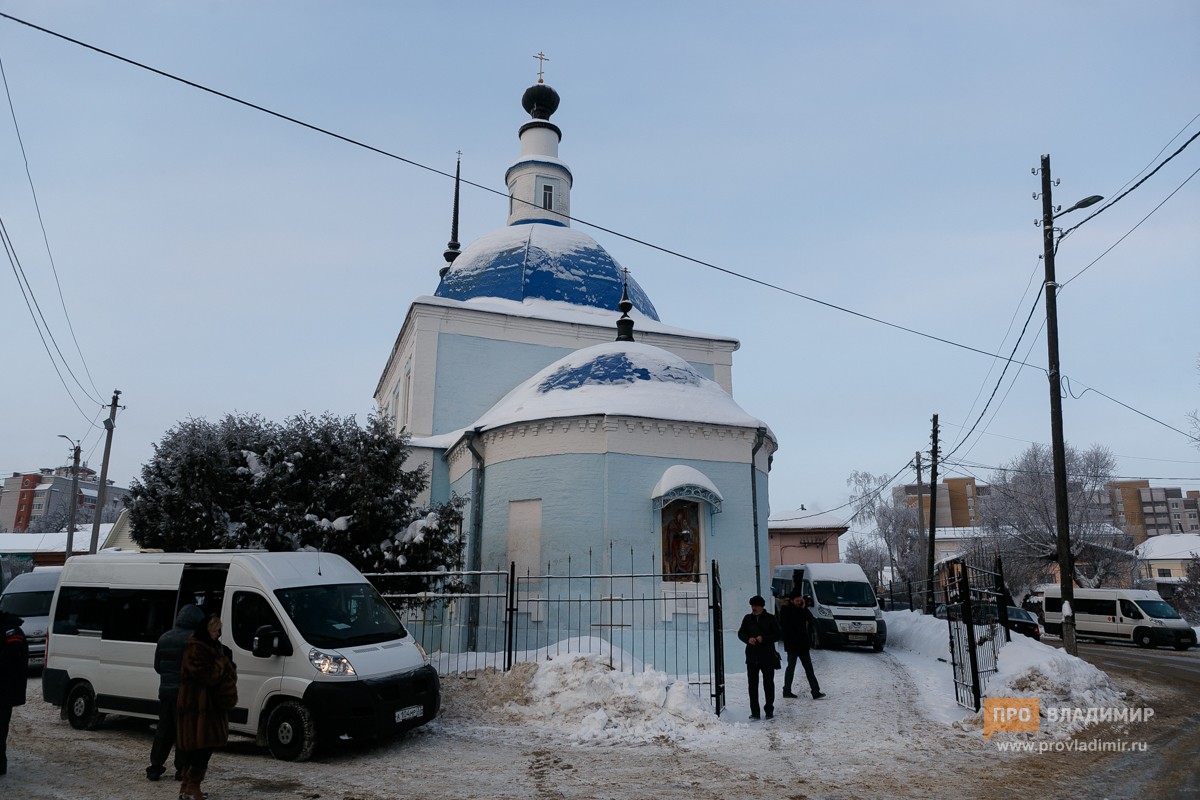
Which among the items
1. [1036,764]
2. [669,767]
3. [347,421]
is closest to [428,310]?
[347,421]

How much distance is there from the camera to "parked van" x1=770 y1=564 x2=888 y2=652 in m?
18.6

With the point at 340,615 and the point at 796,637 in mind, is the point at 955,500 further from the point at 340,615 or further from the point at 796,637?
the point at 340,615

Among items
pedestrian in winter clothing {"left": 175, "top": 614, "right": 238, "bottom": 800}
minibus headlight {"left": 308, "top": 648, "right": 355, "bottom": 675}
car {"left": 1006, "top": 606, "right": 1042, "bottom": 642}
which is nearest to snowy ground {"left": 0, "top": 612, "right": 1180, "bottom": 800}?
pedestrian in winter clothing {"left": 175, "top": 614, "right": 238, "bottom": 800}

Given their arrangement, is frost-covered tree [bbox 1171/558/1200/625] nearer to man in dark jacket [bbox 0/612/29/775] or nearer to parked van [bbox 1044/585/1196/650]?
→ parked van [bbox 1044/585/1196/650]

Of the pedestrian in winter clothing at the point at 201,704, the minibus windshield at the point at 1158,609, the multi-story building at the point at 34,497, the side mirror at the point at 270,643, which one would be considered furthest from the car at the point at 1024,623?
the multi-story building at the point at 34,497

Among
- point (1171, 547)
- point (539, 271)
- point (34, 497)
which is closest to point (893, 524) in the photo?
point (1171, 547)

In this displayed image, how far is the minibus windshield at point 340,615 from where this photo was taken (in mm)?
8547

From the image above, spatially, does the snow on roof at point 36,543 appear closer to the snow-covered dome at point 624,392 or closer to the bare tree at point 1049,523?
the snow-covered dome at point 624,392

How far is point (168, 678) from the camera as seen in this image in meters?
7.38

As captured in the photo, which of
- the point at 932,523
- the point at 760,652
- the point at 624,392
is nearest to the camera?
the point at 760,652

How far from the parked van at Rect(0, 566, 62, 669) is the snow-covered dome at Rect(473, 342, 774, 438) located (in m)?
9.29

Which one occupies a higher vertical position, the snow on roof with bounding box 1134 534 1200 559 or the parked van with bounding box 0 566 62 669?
the snow on roof with bounding box 1134 534 1200 559

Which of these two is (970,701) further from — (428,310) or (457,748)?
(428,310)

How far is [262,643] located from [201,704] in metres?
1.73
